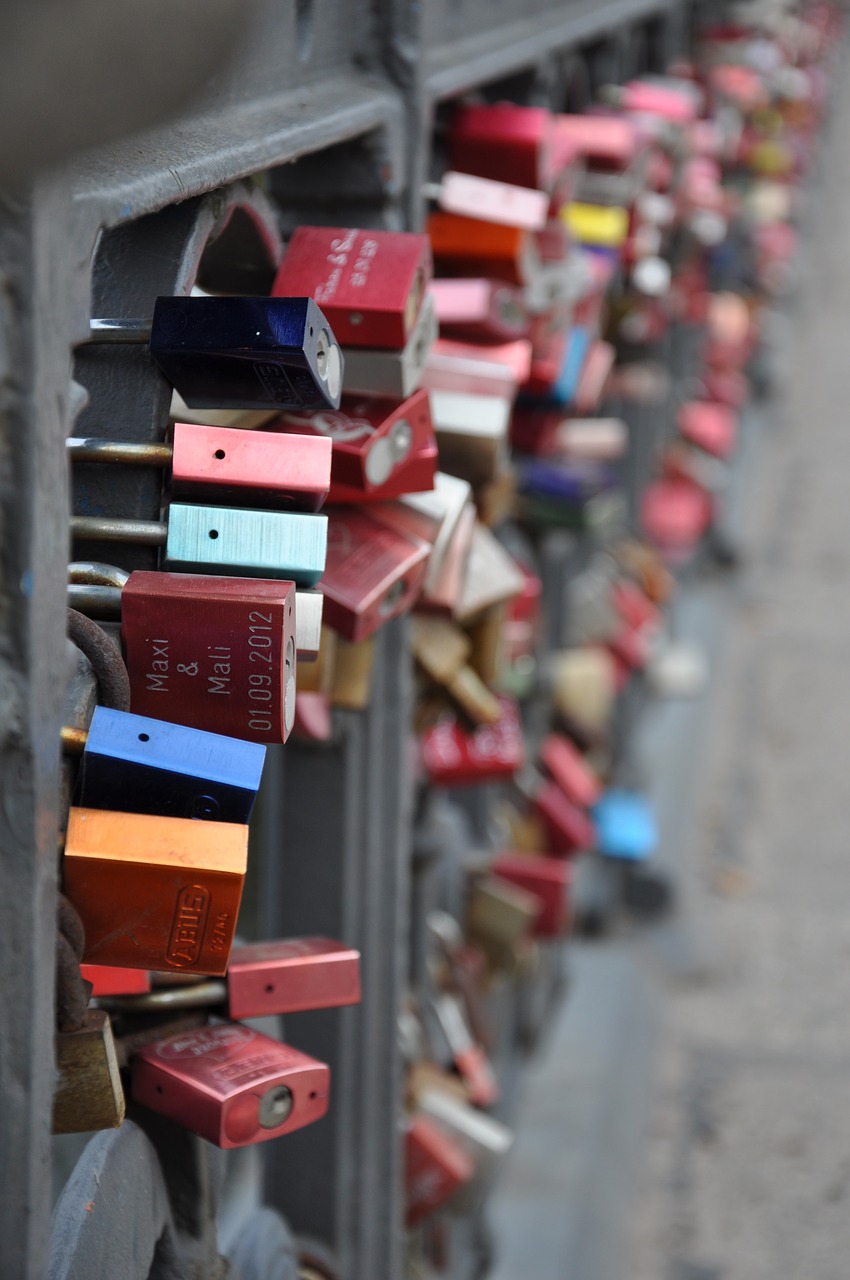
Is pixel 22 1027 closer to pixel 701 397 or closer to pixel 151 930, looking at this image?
pixel 151 930

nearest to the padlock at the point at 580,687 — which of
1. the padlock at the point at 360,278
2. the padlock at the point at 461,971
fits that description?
the padlock at the point at 461,971

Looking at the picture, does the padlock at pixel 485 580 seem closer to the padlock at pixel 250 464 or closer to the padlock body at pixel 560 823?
the padlock at pixel 250 464

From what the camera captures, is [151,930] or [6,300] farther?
[151,930]

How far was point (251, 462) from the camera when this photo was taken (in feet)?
3.49

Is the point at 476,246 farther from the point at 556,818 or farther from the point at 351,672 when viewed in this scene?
the point at 556,818

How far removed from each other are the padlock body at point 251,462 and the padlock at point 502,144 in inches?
42.8

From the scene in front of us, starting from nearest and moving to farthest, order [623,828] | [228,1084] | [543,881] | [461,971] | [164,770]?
1. [164,770]
2. [228,1084]
3. [461,971]
4. [543,881]
5. [623,828]

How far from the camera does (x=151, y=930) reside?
975mm

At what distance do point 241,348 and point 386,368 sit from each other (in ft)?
1.06

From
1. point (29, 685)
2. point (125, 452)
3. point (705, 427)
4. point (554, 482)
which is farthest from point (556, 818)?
point (705, 427)

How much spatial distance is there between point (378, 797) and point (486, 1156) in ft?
2.47

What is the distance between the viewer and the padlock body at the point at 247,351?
1016mm

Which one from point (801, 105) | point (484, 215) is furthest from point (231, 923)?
point (801, 105)

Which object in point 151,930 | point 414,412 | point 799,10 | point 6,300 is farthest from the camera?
point 799,10
